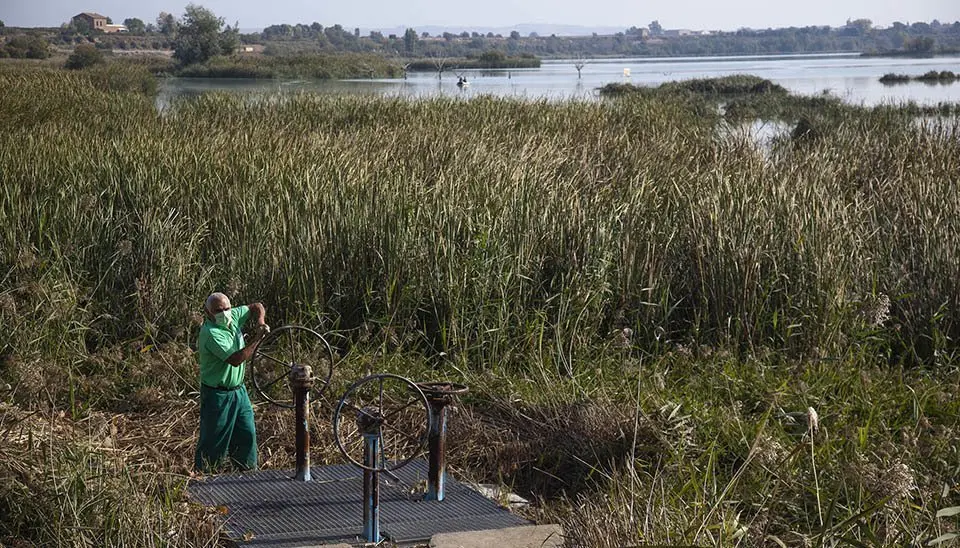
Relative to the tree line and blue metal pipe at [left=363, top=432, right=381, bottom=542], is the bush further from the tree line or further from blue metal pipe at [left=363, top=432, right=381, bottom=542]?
blue metal pipe at [left=363, top=432, right=381, bottom=542]

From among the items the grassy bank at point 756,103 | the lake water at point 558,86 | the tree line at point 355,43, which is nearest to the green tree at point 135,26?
the tree line at point 355,43

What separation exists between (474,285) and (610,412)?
1773 millimetres

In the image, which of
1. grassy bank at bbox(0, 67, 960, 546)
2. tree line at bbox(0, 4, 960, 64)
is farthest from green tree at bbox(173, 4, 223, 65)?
grassy bank at bbox(0, 67, 960, 546)

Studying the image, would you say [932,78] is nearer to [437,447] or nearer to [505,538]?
[437,447]

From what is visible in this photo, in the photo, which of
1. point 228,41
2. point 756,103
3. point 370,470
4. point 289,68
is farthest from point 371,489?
point 228,41

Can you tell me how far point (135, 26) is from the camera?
149000 millimetres

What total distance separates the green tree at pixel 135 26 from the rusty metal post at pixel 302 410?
140 metres

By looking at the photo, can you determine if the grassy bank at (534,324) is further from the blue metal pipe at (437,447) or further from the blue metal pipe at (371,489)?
the blue metal pipe at (371,489)

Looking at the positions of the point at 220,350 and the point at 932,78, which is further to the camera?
the point at 932,78

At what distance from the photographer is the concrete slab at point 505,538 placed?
3.68 m

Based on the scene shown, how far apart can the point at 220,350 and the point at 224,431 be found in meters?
0.36

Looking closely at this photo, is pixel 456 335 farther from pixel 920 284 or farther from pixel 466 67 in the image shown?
pixel 466 67

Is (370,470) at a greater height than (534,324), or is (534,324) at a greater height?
(370,470)

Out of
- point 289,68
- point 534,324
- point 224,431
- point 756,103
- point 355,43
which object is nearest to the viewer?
point 224,431
